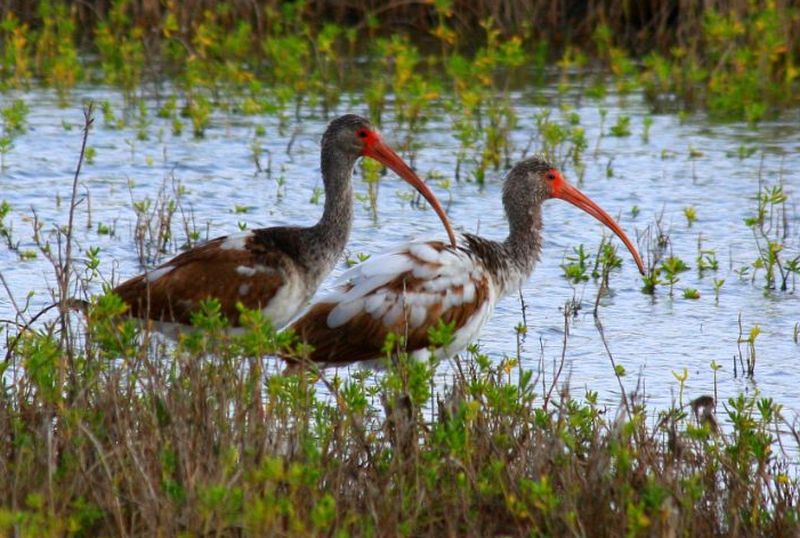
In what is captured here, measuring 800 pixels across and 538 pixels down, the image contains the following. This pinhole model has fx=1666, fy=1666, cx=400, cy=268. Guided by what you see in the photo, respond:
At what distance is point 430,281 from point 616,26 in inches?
373

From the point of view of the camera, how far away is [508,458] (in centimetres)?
490

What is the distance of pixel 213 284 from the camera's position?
680cm

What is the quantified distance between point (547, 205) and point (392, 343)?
5.75 m

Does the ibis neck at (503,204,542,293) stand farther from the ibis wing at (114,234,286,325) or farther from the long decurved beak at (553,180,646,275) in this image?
the ibis wing at (114,234,286,325)

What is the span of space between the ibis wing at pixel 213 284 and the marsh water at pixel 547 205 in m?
0.22

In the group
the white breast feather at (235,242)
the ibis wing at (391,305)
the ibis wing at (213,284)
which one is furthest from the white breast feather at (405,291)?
the white breast feather at (235,242)

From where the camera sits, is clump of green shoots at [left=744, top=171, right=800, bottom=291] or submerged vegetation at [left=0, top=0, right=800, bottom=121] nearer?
clump of green shoots at [left=744, top=171, right=800, bottom=291]

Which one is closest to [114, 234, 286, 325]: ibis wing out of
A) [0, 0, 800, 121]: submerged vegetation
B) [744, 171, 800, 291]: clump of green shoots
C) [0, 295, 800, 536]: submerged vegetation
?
[0, 295, 800, 536]: submerged vegetation

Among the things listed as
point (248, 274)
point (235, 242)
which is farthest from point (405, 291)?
point (235, 242)

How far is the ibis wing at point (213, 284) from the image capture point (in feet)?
22.1

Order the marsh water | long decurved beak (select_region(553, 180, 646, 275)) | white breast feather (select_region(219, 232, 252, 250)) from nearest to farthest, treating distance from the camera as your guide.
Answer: white breast feather (select_region(219, 232, 252, 250)) < the marsh water < long decurved beak (select_region(553, 180, 646, 275))

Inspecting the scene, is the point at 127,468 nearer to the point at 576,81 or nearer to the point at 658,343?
the point at 658,343

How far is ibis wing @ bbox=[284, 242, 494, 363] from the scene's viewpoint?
21.8ft

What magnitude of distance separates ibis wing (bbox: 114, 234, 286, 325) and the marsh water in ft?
0.73
